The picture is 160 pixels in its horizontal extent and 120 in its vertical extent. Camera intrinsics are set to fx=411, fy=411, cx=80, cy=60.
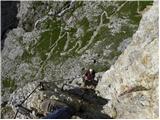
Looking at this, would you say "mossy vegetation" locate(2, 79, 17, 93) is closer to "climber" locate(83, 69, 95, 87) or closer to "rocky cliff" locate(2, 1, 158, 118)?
"rocky cliff" locate(2, 1, 158, 118)

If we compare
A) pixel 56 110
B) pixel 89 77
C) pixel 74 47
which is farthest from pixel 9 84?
pixel 56 110

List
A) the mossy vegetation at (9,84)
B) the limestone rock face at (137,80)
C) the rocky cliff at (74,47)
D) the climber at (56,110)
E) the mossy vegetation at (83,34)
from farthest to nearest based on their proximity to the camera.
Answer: the mossy vegetation at (9,84) → the mossy vegetation at (83,34) → the rocky cliff at (74,47) → the climber at (56,110) → the limestone rock face at (137,80)

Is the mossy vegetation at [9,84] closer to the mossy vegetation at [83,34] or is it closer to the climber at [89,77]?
the mossy vegetation at [83,34]

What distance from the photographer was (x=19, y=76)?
17825cm

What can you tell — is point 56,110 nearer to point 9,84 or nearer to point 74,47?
point 74,47

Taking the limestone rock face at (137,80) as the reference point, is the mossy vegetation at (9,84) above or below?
above

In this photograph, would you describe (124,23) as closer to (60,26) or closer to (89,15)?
(89,15)

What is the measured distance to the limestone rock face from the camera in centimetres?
4275

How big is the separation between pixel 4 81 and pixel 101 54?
167ft

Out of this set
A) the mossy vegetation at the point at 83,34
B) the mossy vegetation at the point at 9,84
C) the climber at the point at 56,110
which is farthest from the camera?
the mossy vegetation at the point at 9,84

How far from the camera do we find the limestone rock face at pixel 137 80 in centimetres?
4275

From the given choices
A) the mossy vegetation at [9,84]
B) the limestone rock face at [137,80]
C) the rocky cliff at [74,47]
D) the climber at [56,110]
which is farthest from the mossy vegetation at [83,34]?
the climber at [56,110]

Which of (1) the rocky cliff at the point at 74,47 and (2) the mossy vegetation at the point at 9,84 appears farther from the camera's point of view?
(2) the mossy vegetation at the point at 9,84

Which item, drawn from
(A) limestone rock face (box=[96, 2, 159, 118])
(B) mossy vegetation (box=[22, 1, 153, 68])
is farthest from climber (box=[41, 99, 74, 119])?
(B) mossy vegetation (box=[22, 1, 153, 68])
